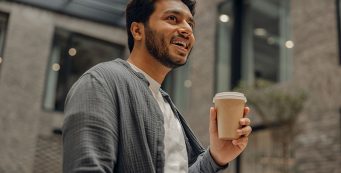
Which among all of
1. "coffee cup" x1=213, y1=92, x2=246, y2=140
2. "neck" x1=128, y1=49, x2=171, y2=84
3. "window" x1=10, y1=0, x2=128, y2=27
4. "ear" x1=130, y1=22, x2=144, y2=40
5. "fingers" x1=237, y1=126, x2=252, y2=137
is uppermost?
"window" x1=10, y1=0, x2=128, y2=27

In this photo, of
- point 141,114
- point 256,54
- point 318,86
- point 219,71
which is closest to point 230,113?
point 141,114

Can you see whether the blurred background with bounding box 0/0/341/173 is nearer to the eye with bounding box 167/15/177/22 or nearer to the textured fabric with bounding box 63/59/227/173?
the eye with bounding box 167/15/177/22

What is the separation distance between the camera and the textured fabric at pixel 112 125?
3.84 ft

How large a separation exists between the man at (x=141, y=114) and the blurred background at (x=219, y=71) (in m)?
6.16

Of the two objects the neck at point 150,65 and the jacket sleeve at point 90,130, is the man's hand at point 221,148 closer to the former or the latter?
the neck at point 150,65

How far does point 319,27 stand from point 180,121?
292 inches

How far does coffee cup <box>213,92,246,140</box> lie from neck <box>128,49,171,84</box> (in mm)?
218

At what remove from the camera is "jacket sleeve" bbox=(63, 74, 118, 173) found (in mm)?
1148

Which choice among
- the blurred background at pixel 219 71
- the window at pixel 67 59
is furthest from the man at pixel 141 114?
the window at pixel 67 59

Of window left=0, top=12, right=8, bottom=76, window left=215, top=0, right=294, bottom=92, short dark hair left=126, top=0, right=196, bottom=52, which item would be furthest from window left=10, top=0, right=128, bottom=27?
short dark hair left=126, top=0, right=196, bottom=52

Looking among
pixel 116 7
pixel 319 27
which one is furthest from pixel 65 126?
pixel 116 7

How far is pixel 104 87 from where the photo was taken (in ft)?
4.19

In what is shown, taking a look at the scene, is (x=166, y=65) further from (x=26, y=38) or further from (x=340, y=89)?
(x=26, y=38)

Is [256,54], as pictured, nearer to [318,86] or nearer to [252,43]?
[252,43]
